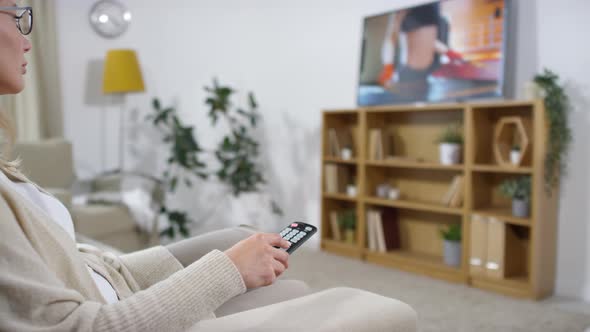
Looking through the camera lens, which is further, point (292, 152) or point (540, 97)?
point (292, 152)

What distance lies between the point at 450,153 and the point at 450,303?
91cm

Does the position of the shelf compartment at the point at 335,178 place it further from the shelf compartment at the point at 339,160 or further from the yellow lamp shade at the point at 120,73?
the yellow lamp shade at the point at 120,73

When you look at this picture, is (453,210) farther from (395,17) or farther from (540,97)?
(395,17)

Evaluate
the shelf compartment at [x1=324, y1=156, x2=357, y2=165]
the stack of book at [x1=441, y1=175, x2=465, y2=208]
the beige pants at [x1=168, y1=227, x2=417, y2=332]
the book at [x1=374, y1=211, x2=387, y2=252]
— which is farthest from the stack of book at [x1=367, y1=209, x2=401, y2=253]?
the beige pants at [x1=168, y1=227, x2=417, y2=332]

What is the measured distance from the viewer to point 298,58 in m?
4.10

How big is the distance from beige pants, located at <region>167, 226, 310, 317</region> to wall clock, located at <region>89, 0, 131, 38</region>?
3927 mm

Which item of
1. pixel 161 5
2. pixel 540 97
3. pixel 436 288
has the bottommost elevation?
pixel 436 288

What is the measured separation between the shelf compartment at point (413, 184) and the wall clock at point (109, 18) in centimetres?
278

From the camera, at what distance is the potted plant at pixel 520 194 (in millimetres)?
2688

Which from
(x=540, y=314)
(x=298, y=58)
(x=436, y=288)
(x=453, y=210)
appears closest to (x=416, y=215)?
(x=453, y=210)

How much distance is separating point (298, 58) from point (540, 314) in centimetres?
258

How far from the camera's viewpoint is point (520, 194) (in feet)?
8.93

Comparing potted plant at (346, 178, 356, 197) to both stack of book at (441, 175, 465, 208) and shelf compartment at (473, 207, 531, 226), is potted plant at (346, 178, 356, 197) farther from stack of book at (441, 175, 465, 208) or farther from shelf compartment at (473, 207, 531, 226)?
shelf compartment at (473, 207, 531, 226)

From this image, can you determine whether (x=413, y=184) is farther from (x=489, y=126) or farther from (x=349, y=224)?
(x=489, y=126)
